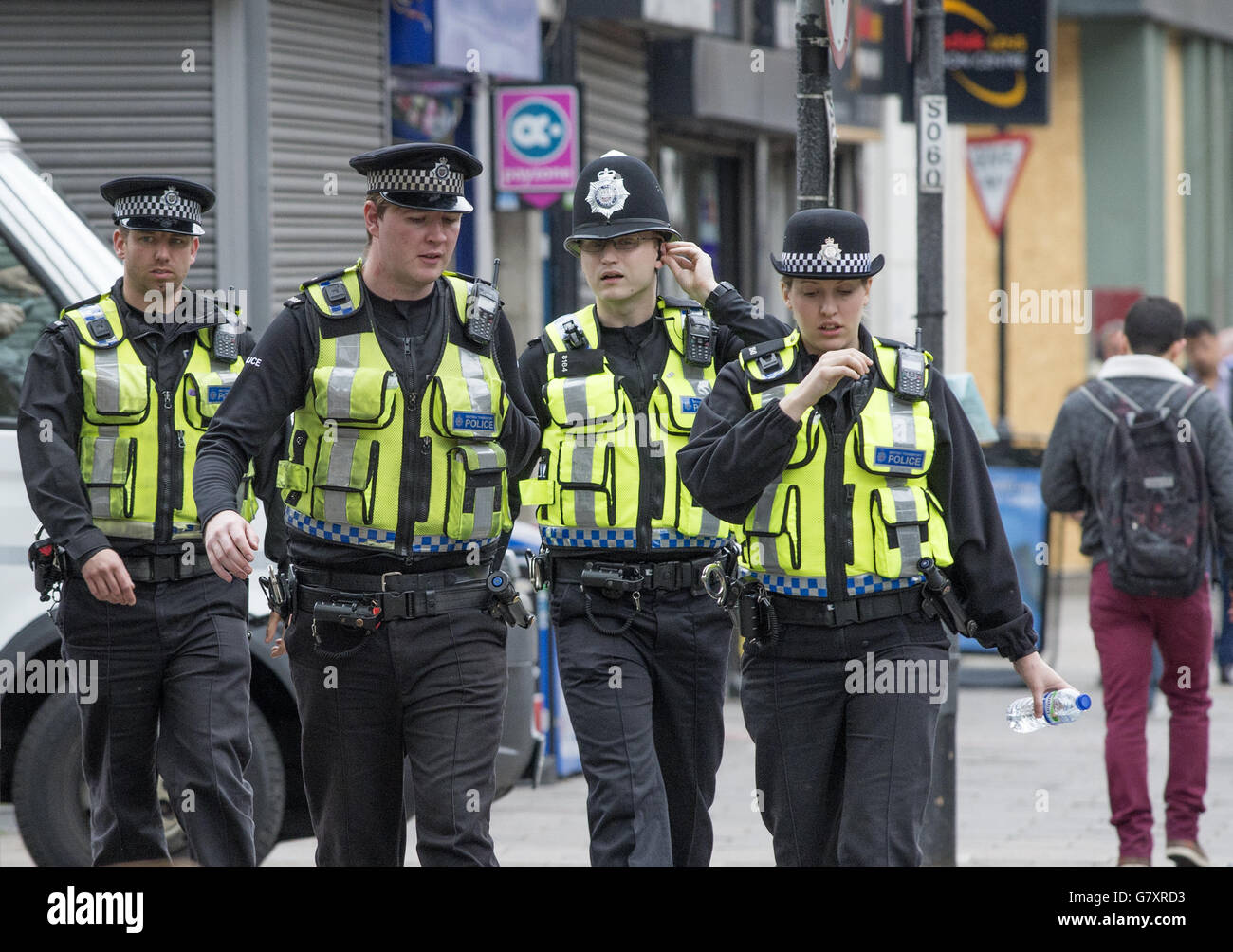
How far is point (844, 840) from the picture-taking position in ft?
16.5

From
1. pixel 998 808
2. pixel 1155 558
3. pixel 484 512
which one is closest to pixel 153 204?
pixel 484 512

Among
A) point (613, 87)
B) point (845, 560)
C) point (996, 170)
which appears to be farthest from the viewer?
point (613, 87)

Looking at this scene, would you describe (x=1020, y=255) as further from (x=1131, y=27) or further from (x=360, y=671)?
(x=360, y=671)

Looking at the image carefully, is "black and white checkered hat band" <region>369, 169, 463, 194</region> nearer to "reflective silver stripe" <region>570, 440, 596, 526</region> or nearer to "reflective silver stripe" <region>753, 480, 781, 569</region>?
"reflective silver stripe" <region>570, 440, 596, 526</region>

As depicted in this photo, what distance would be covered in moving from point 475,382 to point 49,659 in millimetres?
2495

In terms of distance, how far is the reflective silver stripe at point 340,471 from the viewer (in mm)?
5195

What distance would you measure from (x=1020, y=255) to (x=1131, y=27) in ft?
9.50

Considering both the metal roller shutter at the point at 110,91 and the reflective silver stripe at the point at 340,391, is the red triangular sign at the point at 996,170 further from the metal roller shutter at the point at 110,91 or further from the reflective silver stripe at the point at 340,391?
the reflective silver stripe at the point at 340,391

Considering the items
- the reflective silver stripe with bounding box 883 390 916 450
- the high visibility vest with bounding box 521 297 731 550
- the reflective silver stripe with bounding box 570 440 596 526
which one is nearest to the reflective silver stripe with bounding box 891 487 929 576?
the reflective silver stripe with bounding box 883 390 916 450

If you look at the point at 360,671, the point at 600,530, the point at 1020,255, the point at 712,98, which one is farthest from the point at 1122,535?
the point at 1020,255

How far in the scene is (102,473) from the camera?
5965 millimetres

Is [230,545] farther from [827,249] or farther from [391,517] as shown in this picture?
[827,249]

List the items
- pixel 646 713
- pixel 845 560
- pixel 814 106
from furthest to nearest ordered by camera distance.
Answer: pixel 814 106, pixel 646 713, pixel 845 560

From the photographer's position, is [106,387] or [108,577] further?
[106,387]
